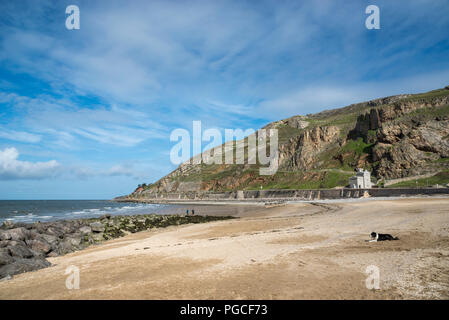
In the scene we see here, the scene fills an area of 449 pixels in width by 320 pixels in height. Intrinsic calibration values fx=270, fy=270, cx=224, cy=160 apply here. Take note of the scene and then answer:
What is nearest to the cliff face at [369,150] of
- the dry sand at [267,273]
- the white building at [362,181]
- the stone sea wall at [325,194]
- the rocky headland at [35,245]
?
the stone sea wall at [325,194]

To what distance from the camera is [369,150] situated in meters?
72.8

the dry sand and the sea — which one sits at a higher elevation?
the dry sand

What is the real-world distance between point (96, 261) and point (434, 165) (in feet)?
199

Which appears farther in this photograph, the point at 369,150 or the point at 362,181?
the point at 369,150

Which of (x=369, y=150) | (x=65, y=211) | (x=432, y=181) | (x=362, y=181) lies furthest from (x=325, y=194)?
(x=65, y=211)

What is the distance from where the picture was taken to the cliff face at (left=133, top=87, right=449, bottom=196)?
5584 centimetres

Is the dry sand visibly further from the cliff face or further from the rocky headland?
the cliff face

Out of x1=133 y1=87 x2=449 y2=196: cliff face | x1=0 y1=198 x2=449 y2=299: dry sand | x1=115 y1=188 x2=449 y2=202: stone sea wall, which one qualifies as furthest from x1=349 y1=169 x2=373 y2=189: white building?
x1=0 y1=198 x2=449 y2=299: dry sand

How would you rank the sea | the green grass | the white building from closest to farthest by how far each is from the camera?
1. the sea
2. the green grass
3. the white building

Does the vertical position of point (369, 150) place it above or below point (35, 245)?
above

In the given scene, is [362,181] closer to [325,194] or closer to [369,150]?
[325,194]

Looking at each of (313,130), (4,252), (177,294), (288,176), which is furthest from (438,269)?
(313,130)

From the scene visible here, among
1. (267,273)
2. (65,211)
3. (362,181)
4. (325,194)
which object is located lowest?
(65,211)

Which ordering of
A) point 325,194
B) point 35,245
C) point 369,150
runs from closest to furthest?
point 35,245 < point 325,194 < point 369,150
